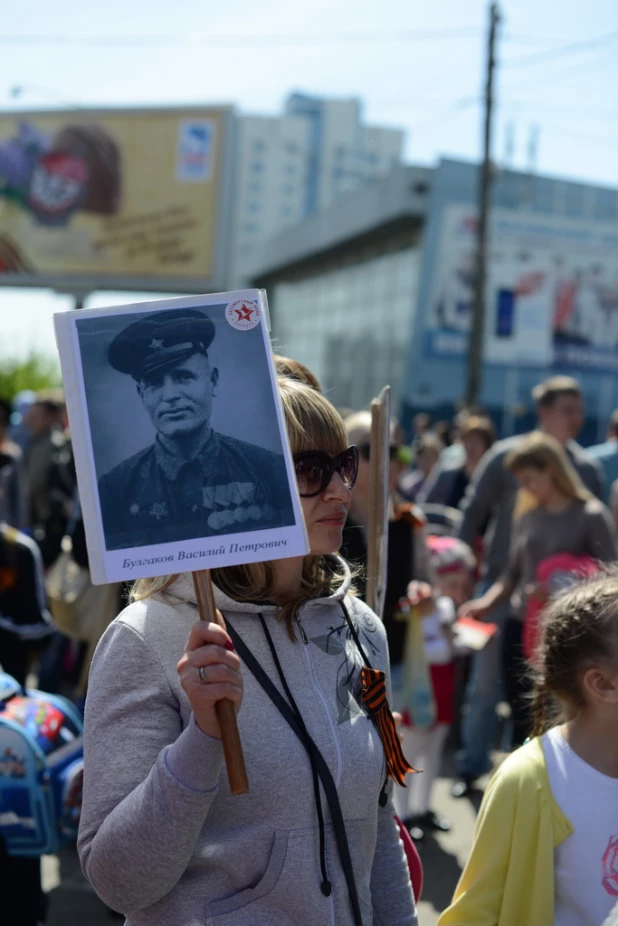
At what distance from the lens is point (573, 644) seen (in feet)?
8.14

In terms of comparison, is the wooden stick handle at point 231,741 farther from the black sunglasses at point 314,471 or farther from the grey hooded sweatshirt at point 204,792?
the black sunglasses at point 314,471

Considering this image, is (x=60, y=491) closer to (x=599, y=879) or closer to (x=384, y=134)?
(x=599, y=879)

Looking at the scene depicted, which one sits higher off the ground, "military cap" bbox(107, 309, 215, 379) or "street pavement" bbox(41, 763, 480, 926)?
"military cap" bbox(107, 309, 215, 379)

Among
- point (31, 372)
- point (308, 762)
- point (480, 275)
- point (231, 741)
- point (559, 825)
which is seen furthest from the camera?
point (31, 372)

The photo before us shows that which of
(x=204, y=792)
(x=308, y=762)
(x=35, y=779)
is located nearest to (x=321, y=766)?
(x=308, y=762)

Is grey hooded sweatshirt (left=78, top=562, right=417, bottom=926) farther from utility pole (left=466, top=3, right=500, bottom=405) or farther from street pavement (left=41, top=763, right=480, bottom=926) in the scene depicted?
utility pole (left=466, top=3, right=500, bottom=405)

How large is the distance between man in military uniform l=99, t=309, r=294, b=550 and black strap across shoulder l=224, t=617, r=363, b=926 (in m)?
0.29

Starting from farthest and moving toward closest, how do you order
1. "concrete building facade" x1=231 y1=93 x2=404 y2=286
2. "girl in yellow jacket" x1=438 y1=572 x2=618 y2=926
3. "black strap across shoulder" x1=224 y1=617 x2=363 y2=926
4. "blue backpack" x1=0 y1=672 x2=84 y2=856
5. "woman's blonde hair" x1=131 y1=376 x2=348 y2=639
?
"concrete building facade" x1=231 y1=93 x2=404 y2=286
"blue backpack" x1=0 y1=672 x2=84 y2=856
"girl in yellow jacket" x1=438 y1=572 x2=618 y2=926
"woman's blonde hair" x1=131 y1=376 x2=348 y2=639
"black strap across shoulder" x1=224 y1=617 x2=363 y2=926

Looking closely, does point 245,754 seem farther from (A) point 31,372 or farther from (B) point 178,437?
(A) point 31,372

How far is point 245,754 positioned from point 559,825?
2.80 feet

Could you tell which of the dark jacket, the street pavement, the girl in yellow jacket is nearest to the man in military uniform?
the dark jacket

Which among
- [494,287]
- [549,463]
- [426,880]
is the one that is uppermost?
[549,463]

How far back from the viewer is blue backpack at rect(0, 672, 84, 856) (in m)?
3.14

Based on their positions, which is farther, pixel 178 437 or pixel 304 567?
pixel 304 567
